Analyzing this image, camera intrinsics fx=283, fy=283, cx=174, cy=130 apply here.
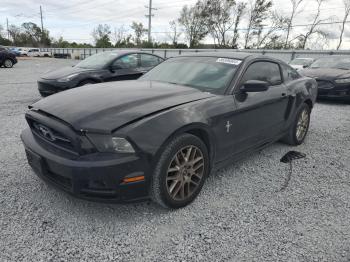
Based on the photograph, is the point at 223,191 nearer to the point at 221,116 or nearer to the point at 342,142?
the point at 221,116

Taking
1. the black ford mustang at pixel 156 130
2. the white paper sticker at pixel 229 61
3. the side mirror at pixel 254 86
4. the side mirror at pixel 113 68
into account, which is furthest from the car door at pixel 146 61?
the side mirror at pixel 254 86

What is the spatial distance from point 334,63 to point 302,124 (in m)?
6.09

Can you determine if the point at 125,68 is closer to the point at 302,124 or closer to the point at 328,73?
the point at 302,124

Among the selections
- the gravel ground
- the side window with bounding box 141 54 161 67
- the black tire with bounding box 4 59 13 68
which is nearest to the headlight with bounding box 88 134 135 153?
the gravel ground

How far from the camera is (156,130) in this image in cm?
229

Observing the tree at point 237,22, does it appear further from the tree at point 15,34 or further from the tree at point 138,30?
A: the tree at point 15,34

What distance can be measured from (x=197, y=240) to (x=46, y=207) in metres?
1.41

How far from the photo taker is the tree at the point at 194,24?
48.2 meters

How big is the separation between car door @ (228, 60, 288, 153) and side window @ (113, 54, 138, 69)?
Result: 430cm

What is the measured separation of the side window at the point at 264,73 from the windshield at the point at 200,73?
18cm

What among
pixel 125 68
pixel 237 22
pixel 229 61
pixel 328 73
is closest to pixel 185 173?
pixel 229 61

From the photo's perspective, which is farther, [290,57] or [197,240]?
[290,57]

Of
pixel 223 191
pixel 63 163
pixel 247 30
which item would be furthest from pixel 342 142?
pixel 247 30

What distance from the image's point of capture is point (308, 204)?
9.30 ft
